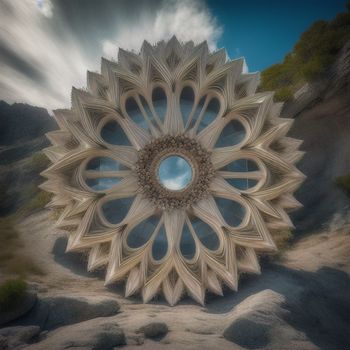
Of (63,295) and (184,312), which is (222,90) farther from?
(63,295)

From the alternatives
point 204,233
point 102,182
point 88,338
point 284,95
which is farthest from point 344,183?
point 88,338

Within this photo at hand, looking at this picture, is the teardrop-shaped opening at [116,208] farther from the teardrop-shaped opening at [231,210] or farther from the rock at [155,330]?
the rock at [155,330]

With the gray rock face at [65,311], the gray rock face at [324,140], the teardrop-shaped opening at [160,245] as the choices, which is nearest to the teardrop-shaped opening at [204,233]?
the teardrop-shaped opening at [160,245]

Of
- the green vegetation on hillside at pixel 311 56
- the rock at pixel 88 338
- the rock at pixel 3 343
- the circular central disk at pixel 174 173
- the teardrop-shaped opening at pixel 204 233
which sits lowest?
the rock at pixel 3 343

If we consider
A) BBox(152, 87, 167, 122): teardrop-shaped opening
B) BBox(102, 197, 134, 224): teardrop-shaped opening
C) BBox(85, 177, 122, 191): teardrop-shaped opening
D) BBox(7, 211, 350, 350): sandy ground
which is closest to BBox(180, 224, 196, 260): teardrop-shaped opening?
BBox(7, 211, 350, 350): sandy ground

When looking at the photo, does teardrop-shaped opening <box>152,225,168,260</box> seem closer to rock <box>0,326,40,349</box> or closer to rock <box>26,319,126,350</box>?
rock <box>26,319,126,350</box>
